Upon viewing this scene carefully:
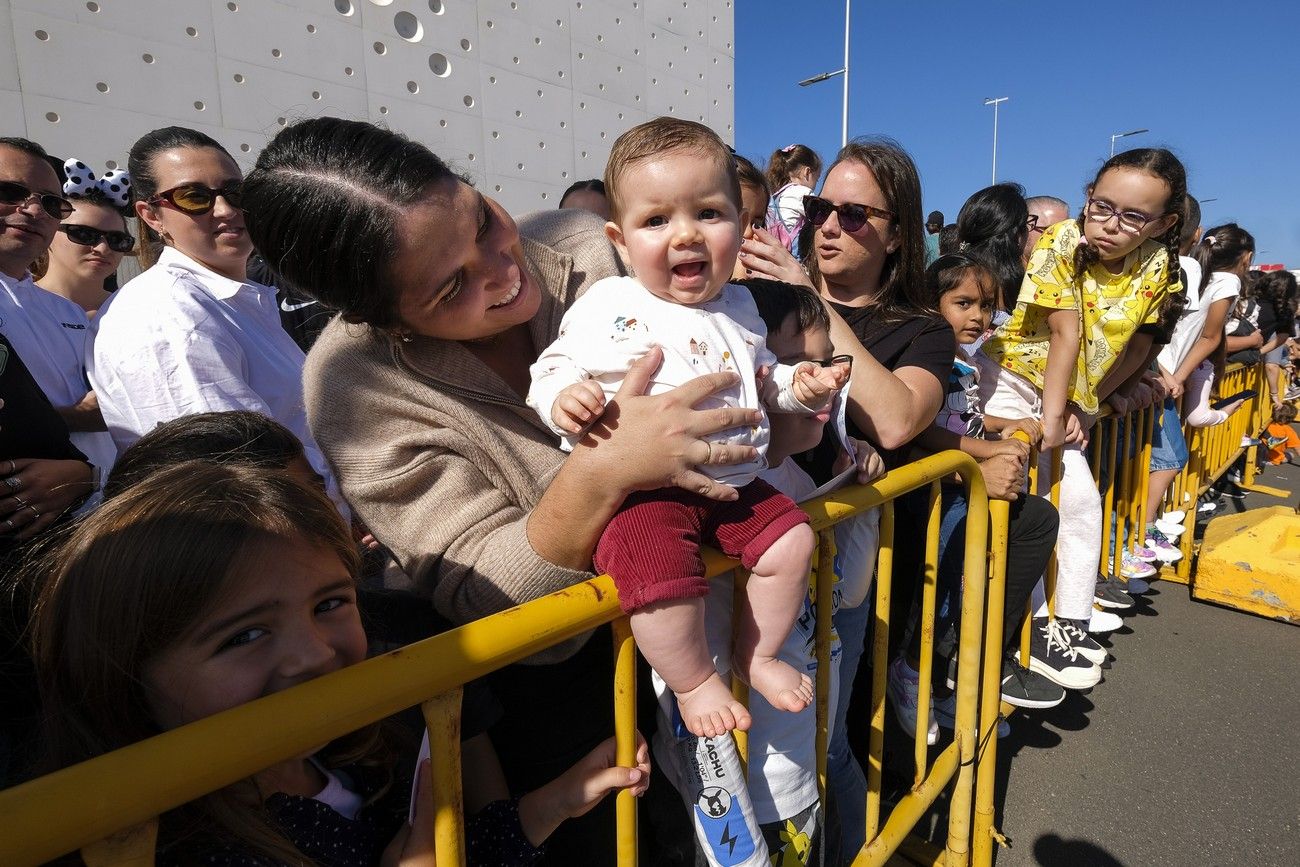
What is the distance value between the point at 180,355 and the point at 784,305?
1.68m

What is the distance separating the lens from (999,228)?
12.1 ft

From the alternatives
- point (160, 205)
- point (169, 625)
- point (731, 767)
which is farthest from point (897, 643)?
point (160, 205)

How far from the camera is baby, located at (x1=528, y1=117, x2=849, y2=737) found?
1194 mm

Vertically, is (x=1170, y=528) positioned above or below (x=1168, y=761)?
above

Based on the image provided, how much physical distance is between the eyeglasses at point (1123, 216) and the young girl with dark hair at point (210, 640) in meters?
3.29

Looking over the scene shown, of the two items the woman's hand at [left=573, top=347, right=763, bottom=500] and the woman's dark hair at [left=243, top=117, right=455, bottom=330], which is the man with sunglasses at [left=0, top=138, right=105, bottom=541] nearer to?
the woman's dark hair at [left=243, top=117, right=455, bottom=330]

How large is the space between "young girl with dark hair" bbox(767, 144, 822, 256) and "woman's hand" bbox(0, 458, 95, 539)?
392cm

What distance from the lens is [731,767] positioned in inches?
51.4

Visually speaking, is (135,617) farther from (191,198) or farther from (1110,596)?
(1110,596)

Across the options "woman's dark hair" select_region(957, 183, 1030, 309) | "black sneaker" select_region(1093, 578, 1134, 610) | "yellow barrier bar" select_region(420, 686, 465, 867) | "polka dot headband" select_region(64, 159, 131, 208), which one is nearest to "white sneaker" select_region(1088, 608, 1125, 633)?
"black sneaker" select_region(1093, 578, 1134, 610)

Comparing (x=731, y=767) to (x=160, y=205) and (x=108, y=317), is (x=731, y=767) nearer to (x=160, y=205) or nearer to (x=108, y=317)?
(x=108, y=317)

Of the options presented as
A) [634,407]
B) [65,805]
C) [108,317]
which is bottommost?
[65,805]

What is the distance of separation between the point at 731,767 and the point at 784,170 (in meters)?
5.32

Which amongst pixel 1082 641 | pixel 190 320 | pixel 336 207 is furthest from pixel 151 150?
pixel 1082 641
